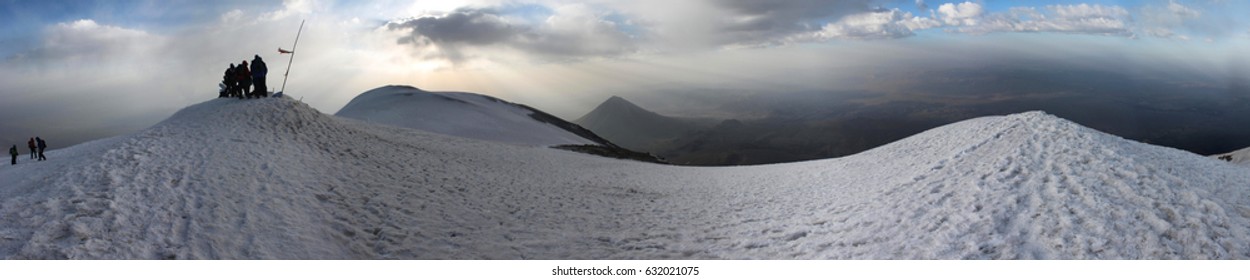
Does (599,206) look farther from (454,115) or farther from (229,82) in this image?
(454,115)

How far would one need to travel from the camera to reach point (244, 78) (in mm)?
21219

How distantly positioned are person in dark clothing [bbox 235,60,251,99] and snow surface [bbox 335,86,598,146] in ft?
53.8

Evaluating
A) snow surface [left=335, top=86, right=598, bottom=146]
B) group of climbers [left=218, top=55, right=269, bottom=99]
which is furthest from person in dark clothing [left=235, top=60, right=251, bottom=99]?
snow surface [left=335, top=86, right=598, bottom=146]

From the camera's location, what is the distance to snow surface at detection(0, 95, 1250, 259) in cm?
872

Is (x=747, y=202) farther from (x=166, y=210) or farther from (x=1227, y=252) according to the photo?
(x=166, y=210)

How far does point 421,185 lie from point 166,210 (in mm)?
6716

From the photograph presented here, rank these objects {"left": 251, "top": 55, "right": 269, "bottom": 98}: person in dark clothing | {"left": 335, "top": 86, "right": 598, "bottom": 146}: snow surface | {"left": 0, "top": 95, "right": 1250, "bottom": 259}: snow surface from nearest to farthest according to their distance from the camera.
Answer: {"left": 0, "top": 95, "right": 1250, "bottom": 259}: snow surface, {"left": 251, "top": 55, "right": 269, "bottom": 98}: person in dark clothing, {"left": 335, "top": 86, "right": 598, "bottom": 146}: snow surface

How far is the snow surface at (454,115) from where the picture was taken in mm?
43719

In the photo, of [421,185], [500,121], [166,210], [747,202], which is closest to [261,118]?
[421,185]

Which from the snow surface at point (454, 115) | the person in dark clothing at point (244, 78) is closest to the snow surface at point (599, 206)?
the person in dark clothing at point (244, 78)

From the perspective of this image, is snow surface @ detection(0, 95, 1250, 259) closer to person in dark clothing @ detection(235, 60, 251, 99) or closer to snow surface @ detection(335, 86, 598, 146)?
person in dark clothing @ detection(235, 60, 251, 99)

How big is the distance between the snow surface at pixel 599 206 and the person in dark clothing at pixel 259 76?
8.75 feet

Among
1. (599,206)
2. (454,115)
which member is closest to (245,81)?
(599,206)

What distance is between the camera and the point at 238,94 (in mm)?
21688
